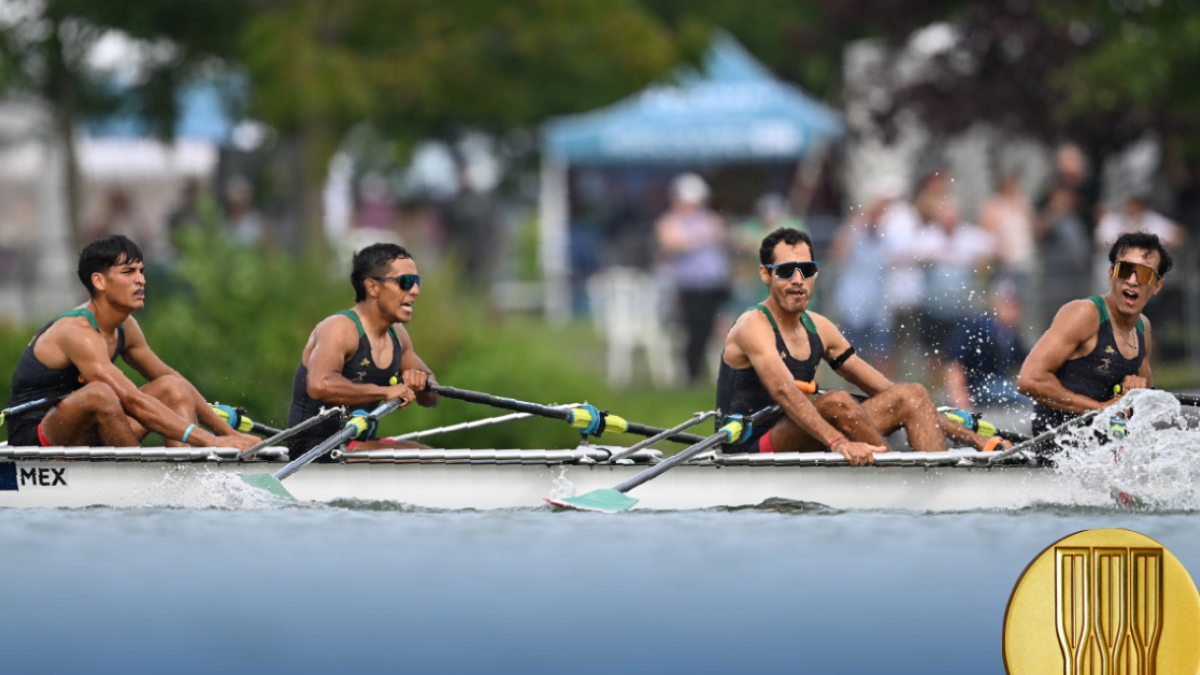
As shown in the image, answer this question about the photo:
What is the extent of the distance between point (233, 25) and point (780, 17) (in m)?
7.32

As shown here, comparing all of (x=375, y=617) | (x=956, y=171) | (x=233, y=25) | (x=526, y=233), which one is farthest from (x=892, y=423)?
(x=526, y=233)

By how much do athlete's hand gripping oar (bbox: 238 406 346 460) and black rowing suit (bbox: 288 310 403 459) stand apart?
13 centimetres

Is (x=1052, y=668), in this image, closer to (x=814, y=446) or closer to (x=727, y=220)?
(x=814, y=446)

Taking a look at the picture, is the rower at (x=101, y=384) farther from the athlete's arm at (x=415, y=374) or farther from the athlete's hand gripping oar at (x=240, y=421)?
the athlete's arm at (x=415, y=374)

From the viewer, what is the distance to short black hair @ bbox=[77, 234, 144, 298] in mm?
11070

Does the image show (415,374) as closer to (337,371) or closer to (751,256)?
(337,371)

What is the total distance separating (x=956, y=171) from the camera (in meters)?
24.3

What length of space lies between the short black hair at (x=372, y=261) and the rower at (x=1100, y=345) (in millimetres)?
3733

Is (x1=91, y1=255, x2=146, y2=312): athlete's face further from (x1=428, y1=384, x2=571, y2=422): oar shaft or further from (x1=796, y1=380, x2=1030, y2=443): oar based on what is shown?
(x1=796, y1=380, x2=1030, y2=443): oar

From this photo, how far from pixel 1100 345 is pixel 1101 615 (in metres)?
3.62

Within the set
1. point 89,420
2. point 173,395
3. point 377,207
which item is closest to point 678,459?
point 173,395

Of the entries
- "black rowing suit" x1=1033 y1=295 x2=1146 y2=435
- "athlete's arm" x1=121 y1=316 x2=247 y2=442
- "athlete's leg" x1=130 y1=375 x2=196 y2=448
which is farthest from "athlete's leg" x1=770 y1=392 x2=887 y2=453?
"athlete's leg" x1=130 y1=375 x2=196 y2=448

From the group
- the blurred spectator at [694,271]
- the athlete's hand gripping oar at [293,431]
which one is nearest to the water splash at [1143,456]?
the athlete's hand gripping oar at [293,431]

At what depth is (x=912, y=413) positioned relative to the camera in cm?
1081
